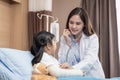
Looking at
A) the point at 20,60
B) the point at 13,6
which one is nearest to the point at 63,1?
the point at 13,6

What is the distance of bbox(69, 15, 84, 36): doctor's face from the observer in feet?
7.41

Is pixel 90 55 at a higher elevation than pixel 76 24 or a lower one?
lower

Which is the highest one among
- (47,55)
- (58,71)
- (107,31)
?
(107,31)

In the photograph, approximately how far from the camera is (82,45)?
227 cm

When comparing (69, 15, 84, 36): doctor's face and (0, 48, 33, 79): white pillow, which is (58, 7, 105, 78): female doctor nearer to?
(69, 15, 84, 36): doctor's face

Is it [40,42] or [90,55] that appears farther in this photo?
[90,55]

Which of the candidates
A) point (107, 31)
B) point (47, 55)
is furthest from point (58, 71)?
point (107, 31)

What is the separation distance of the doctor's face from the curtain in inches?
69.2

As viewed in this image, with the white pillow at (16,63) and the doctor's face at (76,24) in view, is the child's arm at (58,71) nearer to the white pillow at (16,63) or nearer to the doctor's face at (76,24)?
the white pillow at (16,63)

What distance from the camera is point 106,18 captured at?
13.2 feet

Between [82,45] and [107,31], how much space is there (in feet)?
6.09

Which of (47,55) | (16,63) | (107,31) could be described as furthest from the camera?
(107,31)

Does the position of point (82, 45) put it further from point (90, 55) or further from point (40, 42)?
point (40, 42)

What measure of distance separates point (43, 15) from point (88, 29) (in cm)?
158
